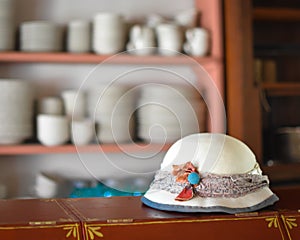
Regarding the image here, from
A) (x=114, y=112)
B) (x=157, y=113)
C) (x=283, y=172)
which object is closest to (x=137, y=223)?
(x=114, y=112)

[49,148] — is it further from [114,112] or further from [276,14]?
[276,14]

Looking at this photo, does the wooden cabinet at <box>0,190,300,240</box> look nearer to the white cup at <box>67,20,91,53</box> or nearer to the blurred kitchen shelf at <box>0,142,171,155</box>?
the blurred kitchen shelf at <box>0,142,171,155</box>

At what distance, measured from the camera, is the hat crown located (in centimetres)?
74

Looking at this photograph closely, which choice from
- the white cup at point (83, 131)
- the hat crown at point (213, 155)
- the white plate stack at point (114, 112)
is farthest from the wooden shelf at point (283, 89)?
the hat crown at point (213, 155)

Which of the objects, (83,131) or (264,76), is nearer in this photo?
(83,131)

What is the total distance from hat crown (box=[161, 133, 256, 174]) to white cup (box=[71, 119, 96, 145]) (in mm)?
1059

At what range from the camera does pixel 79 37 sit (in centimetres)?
190

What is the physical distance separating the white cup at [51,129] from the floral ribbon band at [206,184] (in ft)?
3.70

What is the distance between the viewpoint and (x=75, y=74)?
6.61 feet

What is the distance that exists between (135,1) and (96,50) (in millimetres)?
310

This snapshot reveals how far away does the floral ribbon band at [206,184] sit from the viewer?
728mm

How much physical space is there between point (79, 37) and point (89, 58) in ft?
0.33

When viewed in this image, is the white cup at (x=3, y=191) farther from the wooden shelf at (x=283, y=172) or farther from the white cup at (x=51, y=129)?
the wooden shelf at (x=283, y=172)

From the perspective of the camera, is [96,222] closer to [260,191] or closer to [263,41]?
[260,191]
